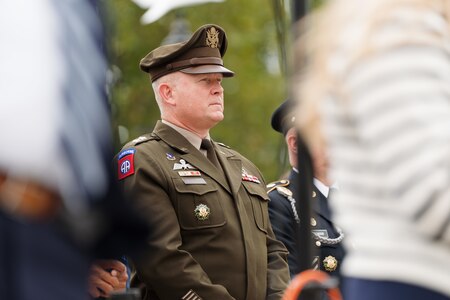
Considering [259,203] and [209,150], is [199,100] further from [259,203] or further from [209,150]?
[259,203]

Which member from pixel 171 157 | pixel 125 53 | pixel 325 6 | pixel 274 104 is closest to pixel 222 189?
pixel 171 157

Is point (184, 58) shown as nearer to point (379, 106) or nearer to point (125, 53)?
point (379, 106)

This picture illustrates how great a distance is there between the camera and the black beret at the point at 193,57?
5188 mm

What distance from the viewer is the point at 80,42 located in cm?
208

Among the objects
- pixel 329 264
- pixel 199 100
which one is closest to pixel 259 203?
pixel 329 264

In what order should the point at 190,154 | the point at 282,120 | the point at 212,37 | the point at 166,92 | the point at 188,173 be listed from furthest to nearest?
1. the point at 282,120
2. the point at 212,37
3. the point at 166,92
4. the point at 190,154
5. the point at 188,173

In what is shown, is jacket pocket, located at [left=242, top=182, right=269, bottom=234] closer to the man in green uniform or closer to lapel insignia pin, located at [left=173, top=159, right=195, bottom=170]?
the man in green uniform

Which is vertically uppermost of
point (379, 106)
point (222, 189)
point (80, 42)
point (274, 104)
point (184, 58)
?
point (80, 42)

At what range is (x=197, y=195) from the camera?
4.77 metres

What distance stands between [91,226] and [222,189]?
2888 millimetres

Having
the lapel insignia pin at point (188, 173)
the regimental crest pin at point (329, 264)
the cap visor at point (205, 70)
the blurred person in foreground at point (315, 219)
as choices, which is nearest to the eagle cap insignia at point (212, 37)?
the cap visor at point (205, 70)

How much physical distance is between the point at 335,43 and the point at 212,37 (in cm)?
322

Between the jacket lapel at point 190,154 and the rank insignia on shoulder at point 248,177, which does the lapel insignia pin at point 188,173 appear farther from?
the rank insignia on shoulder at point 248,177

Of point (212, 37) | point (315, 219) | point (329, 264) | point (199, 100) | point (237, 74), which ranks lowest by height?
point (237, 74)
